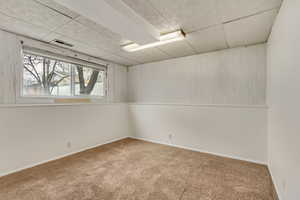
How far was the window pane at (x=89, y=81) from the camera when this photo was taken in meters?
3.48

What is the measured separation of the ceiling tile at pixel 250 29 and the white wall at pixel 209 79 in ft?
1.00

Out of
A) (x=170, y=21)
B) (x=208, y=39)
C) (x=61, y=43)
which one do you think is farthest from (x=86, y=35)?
(x=208, y=39)

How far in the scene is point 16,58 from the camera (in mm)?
2441

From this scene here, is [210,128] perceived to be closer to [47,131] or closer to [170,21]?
[170,21]

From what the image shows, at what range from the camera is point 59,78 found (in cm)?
313

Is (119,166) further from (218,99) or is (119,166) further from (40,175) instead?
(218,99)

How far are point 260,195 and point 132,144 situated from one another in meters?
2.80

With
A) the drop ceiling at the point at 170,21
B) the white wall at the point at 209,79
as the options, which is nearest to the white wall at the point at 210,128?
the white wall at the point at 209,79

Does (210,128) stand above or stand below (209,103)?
below

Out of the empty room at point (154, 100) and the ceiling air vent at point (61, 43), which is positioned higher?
the ceiling air vent at point (61, 43)

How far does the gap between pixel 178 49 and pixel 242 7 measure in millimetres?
1528

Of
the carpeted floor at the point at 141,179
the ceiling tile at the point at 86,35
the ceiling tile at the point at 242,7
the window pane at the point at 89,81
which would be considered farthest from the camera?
the window pane at the point at 89,81

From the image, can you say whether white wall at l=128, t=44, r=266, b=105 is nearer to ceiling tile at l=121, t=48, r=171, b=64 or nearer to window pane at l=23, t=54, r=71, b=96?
ceiling tile at l=121, t=48, r=171, b=64

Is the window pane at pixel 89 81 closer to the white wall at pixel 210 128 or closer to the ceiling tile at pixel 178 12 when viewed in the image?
the white wall at pixel 210 128
